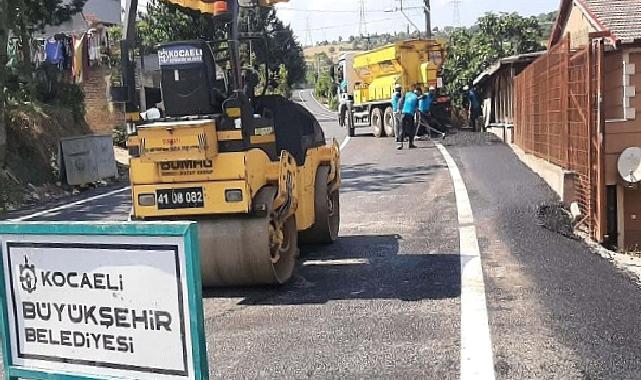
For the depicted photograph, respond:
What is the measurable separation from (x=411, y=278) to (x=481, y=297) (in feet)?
3.28

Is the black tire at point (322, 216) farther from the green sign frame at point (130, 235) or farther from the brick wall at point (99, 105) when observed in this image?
the brick wall at point (99, 105)

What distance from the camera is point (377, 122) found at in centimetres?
3192

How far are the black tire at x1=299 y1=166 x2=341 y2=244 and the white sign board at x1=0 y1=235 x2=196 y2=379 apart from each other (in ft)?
17.9

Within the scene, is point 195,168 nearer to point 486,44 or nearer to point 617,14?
point 617,14

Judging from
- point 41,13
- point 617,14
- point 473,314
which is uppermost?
point 41,13

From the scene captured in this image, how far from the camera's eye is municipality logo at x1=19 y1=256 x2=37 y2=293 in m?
3.98

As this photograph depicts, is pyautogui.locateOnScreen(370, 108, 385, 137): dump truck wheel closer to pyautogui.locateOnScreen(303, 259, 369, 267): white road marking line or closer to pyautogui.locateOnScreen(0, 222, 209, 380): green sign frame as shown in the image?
pyautogui.locateOnScreen(303, 259, 369, 267): white road marking line

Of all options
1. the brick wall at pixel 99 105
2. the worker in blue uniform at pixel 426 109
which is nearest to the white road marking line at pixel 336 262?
the worker in blue uniform at pixel 426 109

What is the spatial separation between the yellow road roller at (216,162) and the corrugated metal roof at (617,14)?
8.43 m

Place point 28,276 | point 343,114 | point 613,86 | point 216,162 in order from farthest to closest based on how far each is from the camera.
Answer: point 343,114
point 613,86
point 216,162
point 28,276

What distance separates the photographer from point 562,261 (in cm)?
827

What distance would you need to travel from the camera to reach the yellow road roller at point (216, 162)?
743 cm

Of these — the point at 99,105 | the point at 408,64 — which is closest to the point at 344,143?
the point at 408,64

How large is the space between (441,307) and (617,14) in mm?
12675
